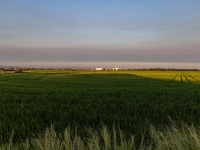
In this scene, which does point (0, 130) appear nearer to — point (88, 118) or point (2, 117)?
point (2, 117)

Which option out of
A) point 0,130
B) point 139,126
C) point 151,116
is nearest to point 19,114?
point 0,130

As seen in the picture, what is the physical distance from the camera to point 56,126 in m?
3.75

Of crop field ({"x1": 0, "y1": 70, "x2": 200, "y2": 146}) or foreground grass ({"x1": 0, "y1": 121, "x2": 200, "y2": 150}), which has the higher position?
foreground grass ({"x1": 0, "y1": 121, "x2": 200, "y2": 150})

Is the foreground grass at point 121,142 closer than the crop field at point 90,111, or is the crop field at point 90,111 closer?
the foreground grass at point 121,142

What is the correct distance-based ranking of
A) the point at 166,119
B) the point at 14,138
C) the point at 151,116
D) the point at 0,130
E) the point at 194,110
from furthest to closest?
the point at 194,110, the point at 151,116, the point at 166,119, the point at 0,130, the point at 14,138

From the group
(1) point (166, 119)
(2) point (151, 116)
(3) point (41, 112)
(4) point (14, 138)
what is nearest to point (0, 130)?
(4) point (14, 138)

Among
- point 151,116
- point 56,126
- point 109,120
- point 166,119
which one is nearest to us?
point 56,126

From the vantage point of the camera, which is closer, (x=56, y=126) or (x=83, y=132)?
(x=83, y=132)

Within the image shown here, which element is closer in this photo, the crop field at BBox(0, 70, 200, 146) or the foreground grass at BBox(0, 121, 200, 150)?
the foreground grass at BBox(0, 121, 200, 150)

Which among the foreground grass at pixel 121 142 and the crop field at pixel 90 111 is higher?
the foreground grass at pixel 121 142

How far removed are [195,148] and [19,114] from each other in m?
5.35

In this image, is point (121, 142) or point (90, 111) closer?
point (121, 142)

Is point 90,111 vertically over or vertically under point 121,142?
under

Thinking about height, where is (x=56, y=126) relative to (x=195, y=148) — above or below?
below
